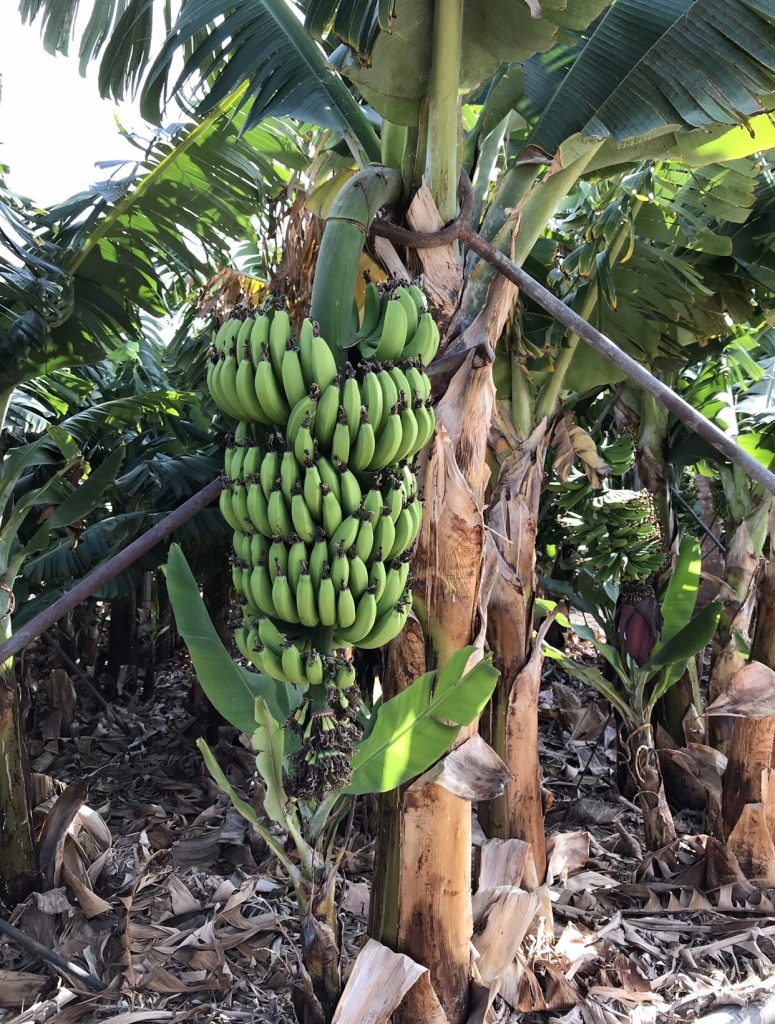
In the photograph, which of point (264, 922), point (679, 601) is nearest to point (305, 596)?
point (264, 922)

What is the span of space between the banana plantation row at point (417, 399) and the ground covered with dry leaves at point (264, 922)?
0.63 ft

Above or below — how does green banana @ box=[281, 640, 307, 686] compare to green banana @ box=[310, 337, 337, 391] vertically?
below

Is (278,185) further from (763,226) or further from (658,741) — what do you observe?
(658,741)

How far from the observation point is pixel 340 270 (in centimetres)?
147

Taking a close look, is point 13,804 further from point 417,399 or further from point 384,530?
point 417,399

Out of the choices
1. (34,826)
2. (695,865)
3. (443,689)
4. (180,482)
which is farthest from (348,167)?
(695,865)

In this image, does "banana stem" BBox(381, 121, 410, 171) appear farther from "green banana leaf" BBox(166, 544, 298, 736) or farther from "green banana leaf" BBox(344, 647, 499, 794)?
"green banana leaf" BBox(344, 647, 499, 794)

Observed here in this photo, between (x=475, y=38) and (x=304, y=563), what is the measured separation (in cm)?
131

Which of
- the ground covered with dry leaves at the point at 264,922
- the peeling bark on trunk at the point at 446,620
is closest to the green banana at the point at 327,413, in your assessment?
the peeling bark on trunk at the point at 446,620

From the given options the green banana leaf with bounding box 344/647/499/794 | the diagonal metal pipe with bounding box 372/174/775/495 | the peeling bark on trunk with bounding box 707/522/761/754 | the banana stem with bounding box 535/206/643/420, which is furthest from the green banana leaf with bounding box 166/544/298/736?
the peeling bark on trunk with bounding box 707/522/761/754

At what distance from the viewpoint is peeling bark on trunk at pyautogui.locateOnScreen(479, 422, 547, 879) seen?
2436 millimetres

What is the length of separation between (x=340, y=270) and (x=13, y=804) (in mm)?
2188

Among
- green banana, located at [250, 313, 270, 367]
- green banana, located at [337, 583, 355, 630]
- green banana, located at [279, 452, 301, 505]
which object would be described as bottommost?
green banana, located at [337, 583, 355, 630]

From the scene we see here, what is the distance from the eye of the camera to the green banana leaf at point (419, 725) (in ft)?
5.26
